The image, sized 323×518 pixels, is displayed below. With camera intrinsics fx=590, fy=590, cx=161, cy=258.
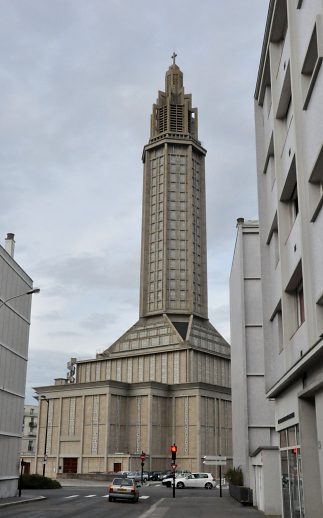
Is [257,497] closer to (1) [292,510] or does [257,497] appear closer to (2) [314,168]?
(1) [292,510]

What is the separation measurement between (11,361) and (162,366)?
6154 cm

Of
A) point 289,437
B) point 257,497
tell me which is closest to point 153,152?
point 257,497

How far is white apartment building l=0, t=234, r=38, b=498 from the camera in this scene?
32938 millimetres

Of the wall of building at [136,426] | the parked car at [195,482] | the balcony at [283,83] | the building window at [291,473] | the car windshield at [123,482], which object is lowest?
the parked car at [195,482]

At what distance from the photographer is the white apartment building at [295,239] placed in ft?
46.6

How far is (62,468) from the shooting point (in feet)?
289

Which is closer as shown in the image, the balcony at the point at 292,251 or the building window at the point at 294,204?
the balcony at the point at 292,251

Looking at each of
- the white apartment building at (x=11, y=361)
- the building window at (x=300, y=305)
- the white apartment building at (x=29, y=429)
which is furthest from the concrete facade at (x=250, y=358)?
the white apartment building at (x=29, y=429)

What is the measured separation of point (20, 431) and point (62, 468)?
185ft

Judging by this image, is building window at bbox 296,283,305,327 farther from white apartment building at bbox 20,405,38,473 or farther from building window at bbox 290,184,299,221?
white apartment building at bbox 20,405,38,473

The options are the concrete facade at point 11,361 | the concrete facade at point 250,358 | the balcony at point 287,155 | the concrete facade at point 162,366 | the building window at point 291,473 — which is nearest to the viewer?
the building window at point 291,473

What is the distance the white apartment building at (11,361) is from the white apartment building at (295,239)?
50.2 ft

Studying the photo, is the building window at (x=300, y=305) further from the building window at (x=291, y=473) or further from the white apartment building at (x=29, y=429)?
the white apartment building at (x=29, y=429)

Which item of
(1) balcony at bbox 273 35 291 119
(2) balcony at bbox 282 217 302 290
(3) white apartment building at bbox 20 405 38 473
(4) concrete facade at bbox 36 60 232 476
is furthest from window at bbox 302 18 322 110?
(3) white apartment building at bbox 20 405 38 473
